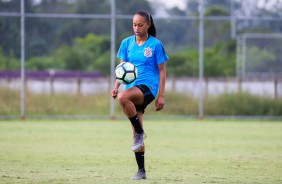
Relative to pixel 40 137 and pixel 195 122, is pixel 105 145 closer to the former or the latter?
pixel 40 137

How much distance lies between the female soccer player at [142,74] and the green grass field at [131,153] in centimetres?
55

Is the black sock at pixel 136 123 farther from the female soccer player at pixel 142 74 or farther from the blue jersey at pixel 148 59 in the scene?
the blue jersey at pixel 148 59

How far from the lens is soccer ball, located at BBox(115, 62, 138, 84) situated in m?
8.73

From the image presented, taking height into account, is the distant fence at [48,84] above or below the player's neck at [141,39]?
below

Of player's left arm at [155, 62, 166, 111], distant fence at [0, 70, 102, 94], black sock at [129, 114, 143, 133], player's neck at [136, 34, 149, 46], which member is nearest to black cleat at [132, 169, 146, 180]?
black sock at [129, 114, 143, 133]

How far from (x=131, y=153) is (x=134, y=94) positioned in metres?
4.03

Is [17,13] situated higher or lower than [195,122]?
higher

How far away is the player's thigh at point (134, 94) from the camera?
28.5ft

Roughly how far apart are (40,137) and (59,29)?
10.6 metres

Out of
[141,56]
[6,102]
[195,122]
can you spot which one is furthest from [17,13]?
[141,56]

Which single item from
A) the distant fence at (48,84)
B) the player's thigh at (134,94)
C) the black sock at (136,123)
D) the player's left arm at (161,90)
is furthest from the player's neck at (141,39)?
the distant fence at (48,84)

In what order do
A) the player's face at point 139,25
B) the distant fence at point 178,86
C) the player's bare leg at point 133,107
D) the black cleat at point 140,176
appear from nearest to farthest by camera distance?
the player's bare leg at point 133,107 < the black cleat at point 140,176 < the player's face at point 139,25 < the distant fence at point 178,86

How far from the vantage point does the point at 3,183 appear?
810 cm

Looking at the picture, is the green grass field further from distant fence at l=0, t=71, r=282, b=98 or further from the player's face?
distant fence at l=0, t=71, r=282, b=98
